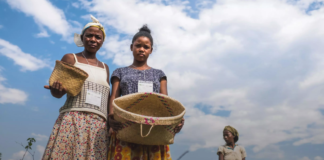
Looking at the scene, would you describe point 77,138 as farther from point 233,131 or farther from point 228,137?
point 233,131

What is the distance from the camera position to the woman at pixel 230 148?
5488 mm

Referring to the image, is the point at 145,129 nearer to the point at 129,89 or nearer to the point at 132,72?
the point at 129,89

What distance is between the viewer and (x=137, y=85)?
8.45 ft

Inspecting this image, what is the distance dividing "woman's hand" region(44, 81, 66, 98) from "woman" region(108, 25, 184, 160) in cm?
49

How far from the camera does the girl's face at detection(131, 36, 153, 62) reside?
9.02 feet

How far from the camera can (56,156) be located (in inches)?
87.4

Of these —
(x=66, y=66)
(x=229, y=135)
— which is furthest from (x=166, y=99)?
(x=229, y=135)

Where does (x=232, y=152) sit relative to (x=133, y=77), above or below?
below

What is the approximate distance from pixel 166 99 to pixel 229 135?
156 inches

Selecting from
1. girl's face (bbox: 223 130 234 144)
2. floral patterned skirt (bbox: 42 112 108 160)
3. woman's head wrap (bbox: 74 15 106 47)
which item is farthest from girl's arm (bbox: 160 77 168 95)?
girl's face (bbox: 223 130 234 144)

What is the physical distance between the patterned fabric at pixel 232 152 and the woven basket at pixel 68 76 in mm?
4163

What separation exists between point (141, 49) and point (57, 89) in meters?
0.97

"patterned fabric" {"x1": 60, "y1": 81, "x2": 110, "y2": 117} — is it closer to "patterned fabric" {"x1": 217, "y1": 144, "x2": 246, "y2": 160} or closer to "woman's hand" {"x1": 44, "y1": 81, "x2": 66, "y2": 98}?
"woman's hand" {"x1": 44, "y1": 81, "x2": 66, "y2": 98}

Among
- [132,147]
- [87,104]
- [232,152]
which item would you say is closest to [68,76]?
[87,104]
